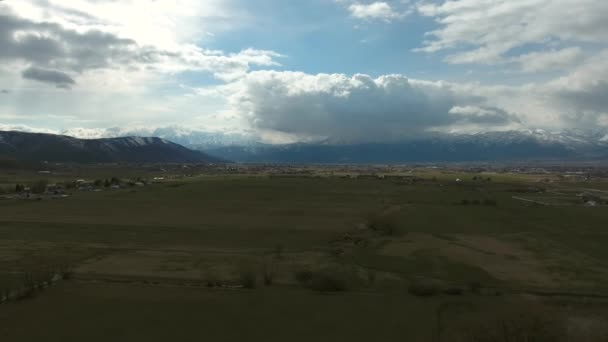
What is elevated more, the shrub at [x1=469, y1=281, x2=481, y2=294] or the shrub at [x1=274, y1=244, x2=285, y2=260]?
the shrub at [x1=274, y1=244, x2=285, y2=260]

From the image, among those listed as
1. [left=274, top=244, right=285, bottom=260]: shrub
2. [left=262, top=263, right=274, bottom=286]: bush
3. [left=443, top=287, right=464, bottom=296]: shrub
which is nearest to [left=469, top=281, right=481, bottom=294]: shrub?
[left=443, top=287, right=464, bottom=296]: shrub

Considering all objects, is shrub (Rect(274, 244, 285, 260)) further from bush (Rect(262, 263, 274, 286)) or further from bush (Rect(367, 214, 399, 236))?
bush (Rect(367, 214, 399, 236))

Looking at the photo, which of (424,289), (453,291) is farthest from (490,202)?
(424,289)

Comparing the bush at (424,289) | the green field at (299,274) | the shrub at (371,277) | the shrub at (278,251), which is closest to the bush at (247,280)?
the green field at (299,274)

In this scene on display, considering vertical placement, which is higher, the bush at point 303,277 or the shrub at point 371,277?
the bush at point 303,277

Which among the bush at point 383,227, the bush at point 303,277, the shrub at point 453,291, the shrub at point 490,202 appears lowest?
Answer: the shrub at point 453,291

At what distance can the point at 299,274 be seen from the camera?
111 feet

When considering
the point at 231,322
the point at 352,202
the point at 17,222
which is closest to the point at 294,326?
the point at 231,322

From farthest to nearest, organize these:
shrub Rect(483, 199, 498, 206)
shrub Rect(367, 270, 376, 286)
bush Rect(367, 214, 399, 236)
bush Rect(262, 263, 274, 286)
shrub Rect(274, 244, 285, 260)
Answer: shrub Rect(483, 199, 498, 206) → bush Rect(367, 214, 399, 236) → shrub Rect(274, 244, 285, 260) → shrub Rect(367, 270, 376, 286) → bush Rect(262, 263, 274, 286)

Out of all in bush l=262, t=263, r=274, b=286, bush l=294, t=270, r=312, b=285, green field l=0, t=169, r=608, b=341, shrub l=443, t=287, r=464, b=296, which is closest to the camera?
green field l=0, t=169, r=608, b=341

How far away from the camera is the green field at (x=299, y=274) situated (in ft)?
82.1

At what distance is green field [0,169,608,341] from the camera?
985 inches

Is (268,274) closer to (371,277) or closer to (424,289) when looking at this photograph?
(371,277)

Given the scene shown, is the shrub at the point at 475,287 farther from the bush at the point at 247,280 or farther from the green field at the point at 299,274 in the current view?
the bush at the point at 247,280
